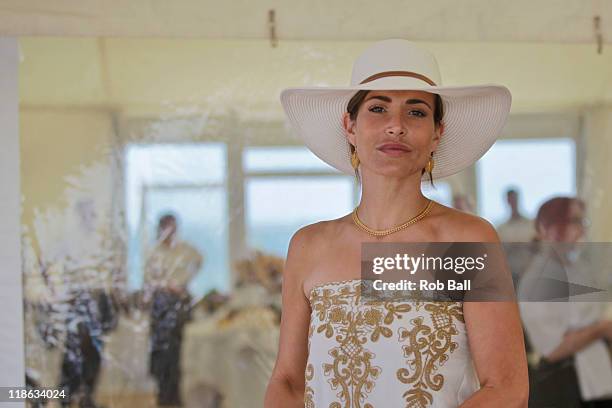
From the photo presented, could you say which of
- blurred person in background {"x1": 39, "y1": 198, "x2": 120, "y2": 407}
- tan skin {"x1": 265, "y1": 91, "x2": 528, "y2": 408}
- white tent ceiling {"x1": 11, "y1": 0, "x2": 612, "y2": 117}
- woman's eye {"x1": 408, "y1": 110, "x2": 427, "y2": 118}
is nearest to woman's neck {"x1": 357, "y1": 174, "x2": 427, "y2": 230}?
tan skin {"x1": 265, "y1": 91, "x2": 528, "y2": 408}

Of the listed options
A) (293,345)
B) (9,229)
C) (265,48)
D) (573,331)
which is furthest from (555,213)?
(9,229)

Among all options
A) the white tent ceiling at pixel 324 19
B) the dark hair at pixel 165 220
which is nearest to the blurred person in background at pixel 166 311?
the dark hair at pixel 165 220

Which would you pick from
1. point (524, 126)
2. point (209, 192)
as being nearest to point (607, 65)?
point (524, 126)

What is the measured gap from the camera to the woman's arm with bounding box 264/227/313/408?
62.4 inches

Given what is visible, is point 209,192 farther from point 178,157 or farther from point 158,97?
point 158,97

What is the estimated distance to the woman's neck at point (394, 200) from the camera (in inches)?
61.2

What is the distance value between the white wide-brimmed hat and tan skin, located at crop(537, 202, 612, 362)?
979mm

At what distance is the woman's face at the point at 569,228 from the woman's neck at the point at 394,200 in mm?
1237

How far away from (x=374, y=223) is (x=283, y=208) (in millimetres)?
1266

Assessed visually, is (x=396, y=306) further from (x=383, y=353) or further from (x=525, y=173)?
(x=525, y=173)

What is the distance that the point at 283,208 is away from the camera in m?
2.83

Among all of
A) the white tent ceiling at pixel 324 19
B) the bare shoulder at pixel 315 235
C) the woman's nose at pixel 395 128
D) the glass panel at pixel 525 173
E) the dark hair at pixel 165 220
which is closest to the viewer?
the woman's nose at pixel 395 128

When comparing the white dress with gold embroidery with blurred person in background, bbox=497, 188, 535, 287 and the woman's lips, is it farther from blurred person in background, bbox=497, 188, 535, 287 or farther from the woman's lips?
blurred person in background, bbox=497, 188, 535, 287

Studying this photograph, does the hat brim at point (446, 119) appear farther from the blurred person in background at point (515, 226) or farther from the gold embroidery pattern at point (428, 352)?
the blurred person in background at point (515, 226)
